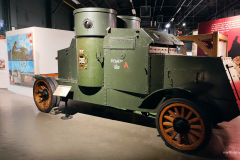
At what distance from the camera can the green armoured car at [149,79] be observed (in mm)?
2814

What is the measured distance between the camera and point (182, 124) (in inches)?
114

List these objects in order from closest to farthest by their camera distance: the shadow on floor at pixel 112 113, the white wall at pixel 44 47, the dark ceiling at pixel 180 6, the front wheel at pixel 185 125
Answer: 1. the front wheel at pixel 185 125
2. the shadow on floor at pixel 112 113
3. the white wall at pixel 44 47
4. the dark ceiling at pixel 180 6

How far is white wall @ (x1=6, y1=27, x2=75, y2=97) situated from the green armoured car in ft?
7.80

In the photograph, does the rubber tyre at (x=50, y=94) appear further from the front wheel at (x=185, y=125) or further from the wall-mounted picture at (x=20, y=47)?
the front wheel at (x=185, y=125)

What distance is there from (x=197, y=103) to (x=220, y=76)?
50 centimetres

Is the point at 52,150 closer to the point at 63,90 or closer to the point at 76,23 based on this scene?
the point at 63,90

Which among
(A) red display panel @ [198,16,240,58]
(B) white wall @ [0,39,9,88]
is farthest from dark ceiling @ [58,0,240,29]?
(B) white wall @ [0,39,9,88]

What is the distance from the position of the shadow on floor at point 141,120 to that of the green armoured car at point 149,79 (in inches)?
12.6

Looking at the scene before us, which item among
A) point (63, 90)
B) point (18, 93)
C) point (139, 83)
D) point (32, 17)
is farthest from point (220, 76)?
point (32, 17)

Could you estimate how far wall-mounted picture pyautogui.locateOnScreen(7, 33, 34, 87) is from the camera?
6.78 meters

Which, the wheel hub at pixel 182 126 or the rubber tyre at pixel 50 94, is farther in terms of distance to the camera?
the rubber tyre at pixel 50 94

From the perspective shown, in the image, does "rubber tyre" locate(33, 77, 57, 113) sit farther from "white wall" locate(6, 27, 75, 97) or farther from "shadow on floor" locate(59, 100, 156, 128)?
"white wall" locate(6, 27, 75, 97)

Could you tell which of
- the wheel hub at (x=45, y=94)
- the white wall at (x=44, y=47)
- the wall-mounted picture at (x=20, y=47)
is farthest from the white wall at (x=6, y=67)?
the wheel hub at (x=45, y=94)

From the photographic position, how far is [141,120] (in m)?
4.43
